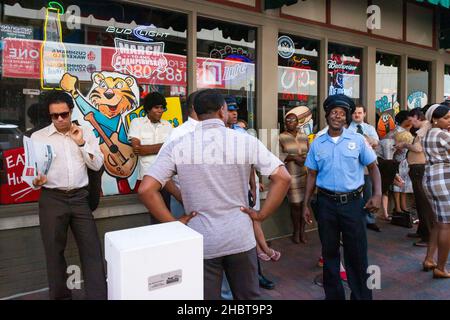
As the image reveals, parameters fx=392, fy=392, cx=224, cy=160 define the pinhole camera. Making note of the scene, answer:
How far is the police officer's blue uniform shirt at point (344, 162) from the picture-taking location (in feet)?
10.7

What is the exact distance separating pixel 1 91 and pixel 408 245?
5213 mm

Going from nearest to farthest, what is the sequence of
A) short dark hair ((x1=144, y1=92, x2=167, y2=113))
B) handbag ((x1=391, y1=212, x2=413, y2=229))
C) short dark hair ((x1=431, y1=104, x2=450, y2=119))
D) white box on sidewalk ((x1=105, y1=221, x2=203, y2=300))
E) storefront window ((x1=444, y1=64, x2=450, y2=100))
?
white box on sidewalk ((x1=105, y1=221, x2=203, y2=300)) → short dark hair ((x1=431, y1=104, x2=450, y2=119)) → short dark hair ((x1=144, y1=92, x2=167, y2=113)) → handbag ((x1=391, y1=212, x2=413, y2=229)) → storefront window ((x1=444, y1=64, x2=450, y2=100))

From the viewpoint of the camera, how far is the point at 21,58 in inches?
148

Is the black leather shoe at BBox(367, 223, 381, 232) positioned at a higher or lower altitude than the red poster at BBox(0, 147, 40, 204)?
lower

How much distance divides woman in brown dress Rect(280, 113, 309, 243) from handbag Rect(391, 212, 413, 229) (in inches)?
81.5

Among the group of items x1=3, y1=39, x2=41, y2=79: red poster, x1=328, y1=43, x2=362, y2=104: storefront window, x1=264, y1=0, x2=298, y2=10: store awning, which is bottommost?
x1=3, y1=39, x2=41, y2=79: red poster

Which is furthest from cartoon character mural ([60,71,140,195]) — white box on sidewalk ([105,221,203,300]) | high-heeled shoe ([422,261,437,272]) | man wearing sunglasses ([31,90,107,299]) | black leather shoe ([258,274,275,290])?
high-heeled shoe ([422,261,437,272])

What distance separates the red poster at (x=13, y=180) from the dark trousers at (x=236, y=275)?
2406 millimetres

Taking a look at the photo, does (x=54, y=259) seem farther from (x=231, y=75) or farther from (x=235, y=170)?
(x=231, y=75)

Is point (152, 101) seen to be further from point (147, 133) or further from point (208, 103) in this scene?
point (208, 103)

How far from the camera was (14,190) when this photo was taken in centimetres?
376

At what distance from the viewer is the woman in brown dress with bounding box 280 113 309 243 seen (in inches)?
207

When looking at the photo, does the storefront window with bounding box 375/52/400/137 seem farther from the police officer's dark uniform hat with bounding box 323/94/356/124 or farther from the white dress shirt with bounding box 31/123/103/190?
the white dress shirt with bounding box 31/123/103/190

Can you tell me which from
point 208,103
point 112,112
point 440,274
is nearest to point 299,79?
point 112,112
